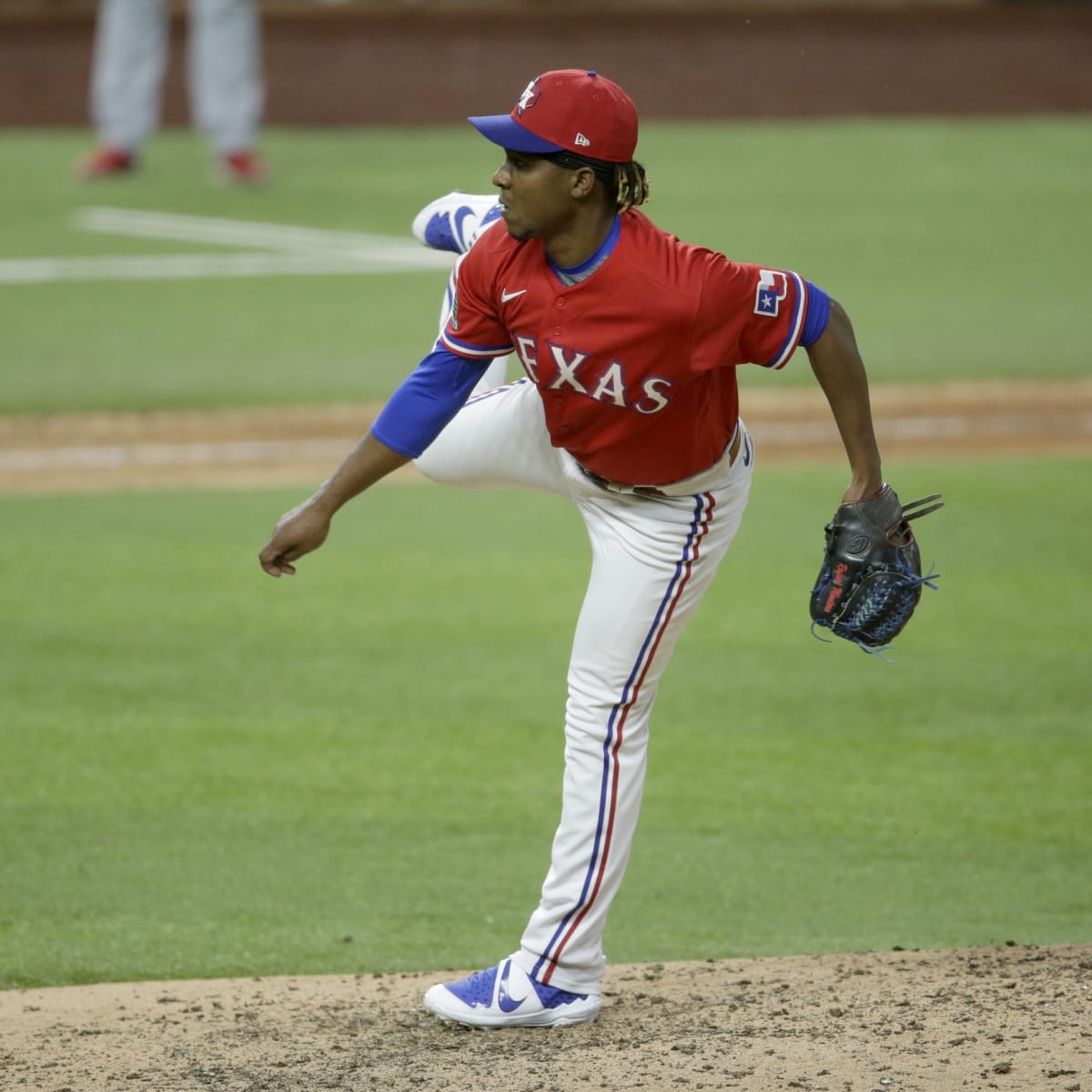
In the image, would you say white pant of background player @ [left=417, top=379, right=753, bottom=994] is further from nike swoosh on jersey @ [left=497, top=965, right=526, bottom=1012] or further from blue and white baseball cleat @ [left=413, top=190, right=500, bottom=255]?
blue and white baseball cleat @ [left=413, top=190, right=500, bottom=255]

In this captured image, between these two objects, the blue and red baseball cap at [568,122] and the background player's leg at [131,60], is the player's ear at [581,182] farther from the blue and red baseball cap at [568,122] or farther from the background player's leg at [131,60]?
the background player's leg at [131,60]

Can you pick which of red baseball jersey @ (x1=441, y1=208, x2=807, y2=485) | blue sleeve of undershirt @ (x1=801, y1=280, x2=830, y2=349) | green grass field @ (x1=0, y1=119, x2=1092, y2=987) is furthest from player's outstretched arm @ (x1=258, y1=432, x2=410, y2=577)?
green grass field @ (x1=0, y1=119, x2=1092, y2=987)

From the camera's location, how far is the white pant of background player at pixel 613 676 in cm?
350

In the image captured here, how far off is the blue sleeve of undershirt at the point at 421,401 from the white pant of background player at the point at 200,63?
13989 mm

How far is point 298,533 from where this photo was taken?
11.5 ft

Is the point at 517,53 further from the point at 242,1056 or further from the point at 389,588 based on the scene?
the point at 242,1056

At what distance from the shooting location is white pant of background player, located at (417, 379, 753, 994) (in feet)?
11.5

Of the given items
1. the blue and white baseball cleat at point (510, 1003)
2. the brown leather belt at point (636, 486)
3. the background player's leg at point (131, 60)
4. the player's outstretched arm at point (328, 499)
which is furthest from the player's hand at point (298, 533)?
the background player's leg at point (131, 60)

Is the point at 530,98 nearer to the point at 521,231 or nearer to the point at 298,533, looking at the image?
the point at 521,231

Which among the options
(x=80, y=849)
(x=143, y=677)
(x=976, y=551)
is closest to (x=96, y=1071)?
(x=80, y=849)

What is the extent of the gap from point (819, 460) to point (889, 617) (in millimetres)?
6676

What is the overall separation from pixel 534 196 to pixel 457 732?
293cm

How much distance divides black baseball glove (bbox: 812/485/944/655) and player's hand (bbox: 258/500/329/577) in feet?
3.21

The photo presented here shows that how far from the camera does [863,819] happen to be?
16.7 ft
